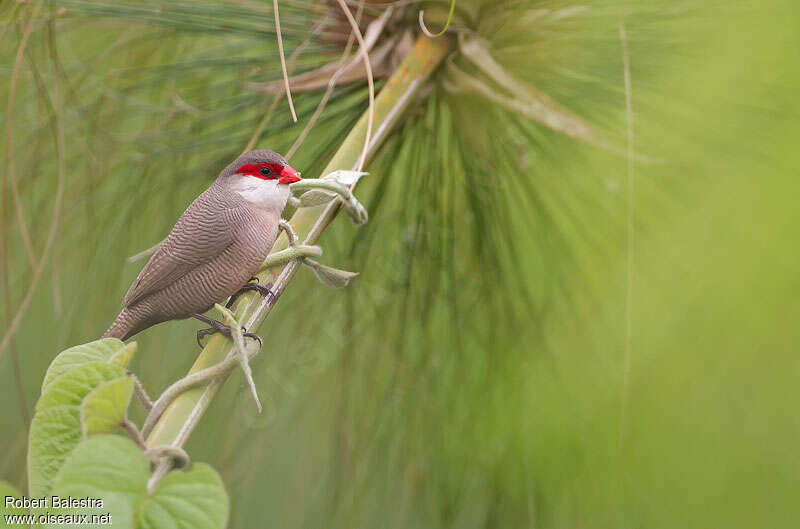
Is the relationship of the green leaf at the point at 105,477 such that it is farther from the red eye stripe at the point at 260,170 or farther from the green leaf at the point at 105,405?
the red eye stripe at the point at 260,170

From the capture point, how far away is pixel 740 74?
0.38m

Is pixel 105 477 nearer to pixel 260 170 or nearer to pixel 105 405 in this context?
pixel 105 405

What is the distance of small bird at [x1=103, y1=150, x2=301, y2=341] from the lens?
29cm

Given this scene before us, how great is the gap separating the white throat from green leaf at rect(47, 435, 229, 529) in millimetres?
112

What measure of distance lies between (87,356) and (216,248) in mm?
81

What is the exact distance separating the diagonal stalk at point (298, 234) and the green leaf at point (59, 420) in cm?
3

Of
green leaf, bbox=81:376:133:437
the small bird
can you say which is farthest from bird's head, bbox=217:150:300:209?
green leaf, bbox=81:376:133:437

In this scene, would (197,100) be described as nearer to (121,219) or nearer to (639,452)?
(121,219)

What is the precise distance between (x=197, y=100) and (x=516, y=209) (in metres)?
0.26

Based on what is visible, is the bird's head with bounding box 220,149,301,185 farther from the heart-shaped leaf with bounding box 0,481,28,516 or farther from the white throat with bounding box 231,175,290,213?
the heart-shaped leaf with bounding box 0,481,28,516

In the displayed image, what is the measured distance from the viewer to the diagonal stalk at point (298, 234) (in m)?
0.24

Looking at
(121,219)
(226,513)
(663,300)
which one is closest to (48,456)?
(226,513)

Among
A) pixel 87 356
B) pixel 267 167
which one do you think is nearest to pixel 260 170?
pixel 267 167

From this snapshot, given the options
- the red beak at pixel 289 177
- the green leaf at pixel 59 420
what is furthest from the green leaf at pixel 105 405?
the red beak at pixel 289 177
